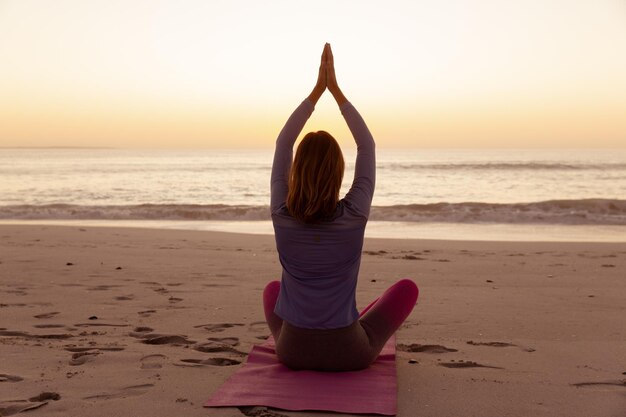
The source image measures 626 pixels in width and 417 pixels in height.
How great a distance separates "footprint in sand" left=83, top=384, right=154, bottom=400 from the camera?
3418 millimetres

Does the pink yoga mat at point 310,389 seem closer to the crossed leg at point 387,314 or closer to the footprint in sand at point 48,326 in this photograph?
the crossed leg at point 387,314

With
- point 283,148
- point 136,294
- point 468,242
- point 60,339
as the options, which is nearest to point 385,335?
point 283,148

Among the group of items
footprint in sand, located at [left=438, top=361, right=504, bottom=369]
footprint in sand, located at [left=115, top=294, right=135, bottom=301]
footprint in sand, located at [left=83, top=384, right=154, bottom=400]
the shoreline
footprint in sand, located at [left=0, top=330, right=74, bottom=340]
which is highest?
footprint in sand, located at [left=438, top=361, right=504, bottom=369]

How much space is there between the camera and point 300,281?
3.58m

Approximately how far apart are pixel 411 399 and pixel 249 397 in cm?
82

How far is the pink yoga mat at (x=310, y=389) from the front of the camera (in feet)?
10.7

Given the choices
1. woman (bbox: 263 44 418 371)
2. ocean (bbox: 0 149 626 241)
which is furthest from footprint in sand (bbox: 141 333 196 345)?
ocean (bbox: 0 149 626 241)

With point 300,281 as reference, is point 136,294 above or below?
below

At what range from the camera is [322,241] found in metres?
3.46

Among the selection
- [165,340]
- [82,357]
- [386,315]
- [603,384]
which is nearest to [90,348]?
[82,357]

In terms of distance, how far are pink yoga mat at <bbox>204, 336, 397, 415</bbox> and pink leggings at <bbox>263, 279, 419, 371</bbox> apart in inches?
2.6

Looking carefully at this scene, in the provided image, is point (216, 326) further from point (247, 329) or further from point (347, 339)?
point (347, 339)

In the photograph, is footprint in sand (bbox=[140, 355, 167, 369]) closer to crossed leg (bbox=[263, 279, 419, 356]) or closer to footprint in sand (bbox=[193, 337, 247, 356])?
footprint in sand (bbox=[193, 337, 247, 356])

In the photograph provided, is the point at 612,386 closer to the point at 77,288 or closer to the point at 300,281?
the point at 300,281
